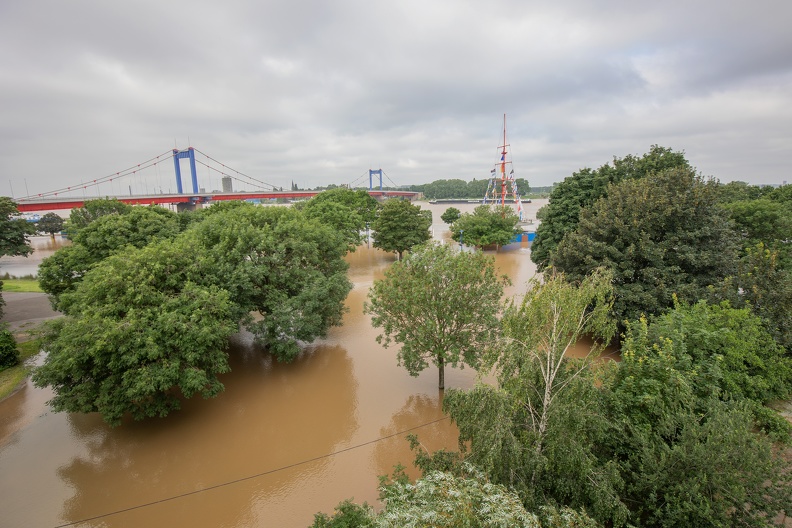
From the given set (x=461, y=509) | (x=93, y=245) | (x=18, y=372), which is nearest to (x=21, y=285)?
(x=93, y=245)

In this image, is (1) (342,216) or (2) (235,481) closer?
(2) (235,481)

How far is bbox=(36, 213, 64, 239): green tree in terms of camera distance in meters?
58.5

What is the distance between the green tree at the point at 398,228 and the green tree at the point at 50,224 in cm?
5646

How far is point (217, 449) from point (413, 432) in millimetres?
6064

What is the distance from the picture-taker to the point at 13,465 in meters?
10.6

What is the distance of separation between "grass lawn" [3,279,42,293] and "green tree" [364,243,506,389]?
30489mm

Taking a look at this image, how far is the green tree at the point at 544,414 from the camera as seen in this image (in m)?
6.12

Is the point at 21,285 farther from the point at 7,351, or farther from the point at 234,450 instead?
the point at 234,450

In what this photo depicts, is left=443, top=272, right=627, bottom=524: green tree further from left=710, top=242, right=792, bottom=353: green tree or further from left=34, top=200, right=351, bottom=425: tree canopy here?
left=34, top=200, right=351, bottom=425: tree canopy

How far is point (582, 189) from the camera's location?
2356 cm

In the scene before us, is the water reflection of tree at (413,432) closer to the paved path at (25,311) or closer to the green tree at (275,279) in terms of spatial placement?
the green tree at (275,279)

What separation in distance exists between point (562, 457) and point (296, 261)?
487 inches

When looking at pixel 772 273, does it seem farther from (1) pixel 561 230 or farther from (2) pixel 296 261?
(2) pixel 296 261

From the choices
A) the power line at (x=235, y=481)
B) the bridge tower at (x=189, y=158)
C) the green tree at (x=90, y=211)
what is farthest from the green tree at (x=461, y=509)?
the bridge tower at (x=189, y=158)
